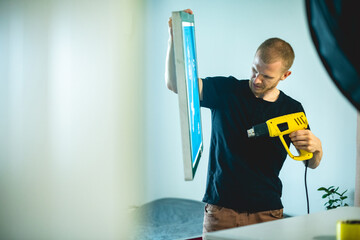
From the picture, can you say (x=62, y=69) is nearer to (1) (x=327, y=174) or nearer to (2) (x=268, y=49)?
(2) (x=268, y=49)

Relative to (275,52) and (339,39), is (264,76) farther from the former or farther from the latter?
(339,39)

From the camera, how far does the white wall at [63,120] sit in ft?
8.22

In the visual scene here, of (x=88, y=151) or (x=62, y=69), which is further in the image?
(x=88, y=151)

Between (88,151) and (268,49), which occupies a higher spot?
(268,49)

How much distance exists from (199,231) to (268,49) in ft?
7.28

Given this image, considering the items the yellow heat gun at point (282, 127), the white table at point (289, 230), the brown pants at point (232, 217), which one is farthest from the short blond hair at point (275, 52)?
the white table at point (289, 230)

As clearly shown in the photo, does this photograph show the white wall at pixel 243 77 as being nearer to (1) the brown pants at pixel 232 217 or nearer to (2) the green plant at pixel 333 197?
(2) the green plant at pixel 333 197

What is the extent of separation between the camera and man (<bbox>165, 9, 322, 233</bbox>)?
4.72 feet

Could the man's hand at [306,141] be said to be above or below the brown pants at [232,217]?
above

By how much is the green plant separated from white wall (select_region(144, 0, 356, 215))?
7 centimetres

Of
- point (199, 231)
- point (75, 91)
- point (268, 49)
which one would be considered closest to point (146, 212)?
point (199, 231)

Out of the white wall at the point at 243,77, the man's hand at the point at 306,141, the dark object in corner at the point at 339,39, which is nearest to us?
the dark object in corner at the point at 339,39

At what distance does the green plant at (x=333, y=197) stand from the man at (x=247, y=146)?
Result: 1.41 meters

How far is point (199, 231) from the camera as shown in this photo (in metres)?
3.41
